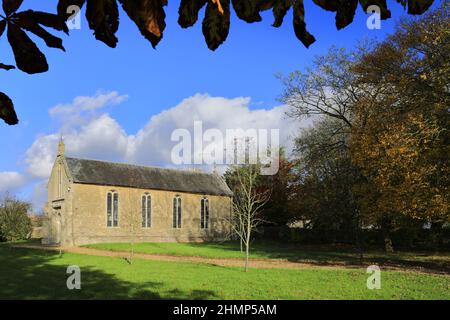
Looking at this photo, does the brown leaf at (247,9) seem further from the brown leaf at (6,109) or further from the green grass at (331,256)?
the green grass at (331,256)

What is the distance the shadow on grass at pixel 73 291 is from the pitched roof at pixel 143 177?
20625 mm

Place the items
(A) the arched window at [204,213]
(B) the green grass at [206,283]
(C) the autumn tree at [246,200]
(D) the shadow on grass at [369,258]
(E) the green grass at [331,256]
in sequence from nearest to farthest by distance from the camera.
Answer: (B) the green grass at [206,283]
(C) the autumn tree at [246,200]
(D) the shadow on grass at [369,258]
(E) the green grass at [331,256]
(A) the arched window at [204,213]

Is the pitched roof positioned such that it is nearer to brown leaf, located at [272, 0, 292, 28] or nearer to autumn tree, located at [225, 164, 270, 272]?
autumn tree, located at [225, 164, 270, 272]

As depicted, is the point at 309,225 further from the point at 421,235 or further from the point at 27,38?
the point at 27,38

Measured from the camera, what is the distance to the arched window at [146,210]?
4225 cm

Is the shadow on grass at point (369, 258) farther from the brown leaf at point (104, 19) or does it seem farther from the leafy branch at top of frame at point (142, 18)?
the brown leaf at point (104, 19)

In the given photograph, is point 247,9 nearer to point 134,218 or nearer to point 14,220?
point 134,218

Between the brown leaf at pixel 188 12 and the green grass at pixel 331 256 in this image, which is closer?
Answer: the brown leaf at pixel 188 12

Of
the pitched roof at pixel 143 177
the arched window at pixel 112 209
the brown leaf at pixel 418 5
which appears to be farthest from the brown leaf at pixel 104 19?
the arched window at pixel 112 209

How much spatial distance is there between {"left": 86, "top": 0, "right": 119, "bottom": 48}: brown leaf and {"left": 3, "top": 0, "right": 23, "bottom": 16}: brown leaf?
243 millimetres

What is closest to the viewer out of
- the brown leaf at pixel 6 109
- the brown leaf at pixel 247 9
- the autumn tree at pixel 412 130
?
the brown leaf at pixel 6 109

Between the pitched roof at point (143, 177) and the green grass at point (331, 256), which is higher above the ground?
the pitched roof at point (143, 177)

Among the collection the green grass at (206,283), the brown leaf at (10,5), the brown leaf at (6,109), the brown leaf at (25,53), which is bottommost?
the green grass at (206,283)

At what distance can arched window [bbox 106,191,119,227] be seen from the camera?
3984 cm
